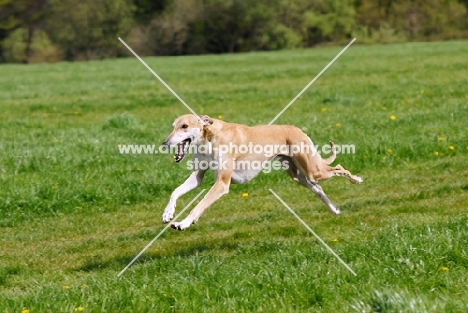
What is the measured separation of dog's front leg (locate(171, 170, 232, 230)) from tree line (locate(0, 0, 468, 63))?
175 ft

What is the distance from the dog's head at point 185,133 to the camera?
7199 mm

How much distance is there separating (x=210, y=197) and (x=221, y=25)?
200 feet

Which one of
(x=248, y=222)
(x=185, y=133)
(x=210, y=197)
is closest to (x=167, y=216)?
(x=210, y=197)

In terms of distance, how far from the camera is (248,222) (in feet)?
29.0

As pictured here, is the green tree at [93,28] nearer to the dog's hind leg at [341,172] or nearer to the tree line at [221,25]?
the tree line at [221,25]

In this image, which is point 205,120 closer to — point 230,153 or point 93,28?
point 230,153

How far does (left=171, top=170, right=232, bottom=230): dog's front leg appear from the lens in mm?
6945

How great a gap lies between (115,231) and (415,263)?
13.0ft

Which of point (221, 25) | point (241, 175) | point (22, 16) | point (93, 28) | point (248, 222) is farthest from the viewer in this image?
point (22, 16)

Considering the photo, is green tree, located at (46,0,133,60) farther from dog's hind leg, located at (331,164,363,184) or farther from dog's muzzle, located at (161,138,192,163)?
dog's muzzle, located at (161,138,192,163)

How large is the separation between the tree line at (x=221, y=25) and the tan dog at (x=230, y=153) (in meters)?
52.3

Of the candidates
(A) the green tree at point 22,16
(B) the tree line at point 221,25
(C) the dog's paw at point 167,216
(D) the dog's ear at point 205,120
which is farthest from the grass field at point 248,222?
(A) the green tree at point 22,16

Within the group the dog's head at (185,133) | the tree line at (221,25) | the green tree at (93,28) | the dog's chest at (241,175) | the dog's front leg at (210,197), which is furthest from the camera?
the green tree at (93,28)

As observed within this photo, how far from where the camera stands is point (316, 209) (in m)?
9.23
